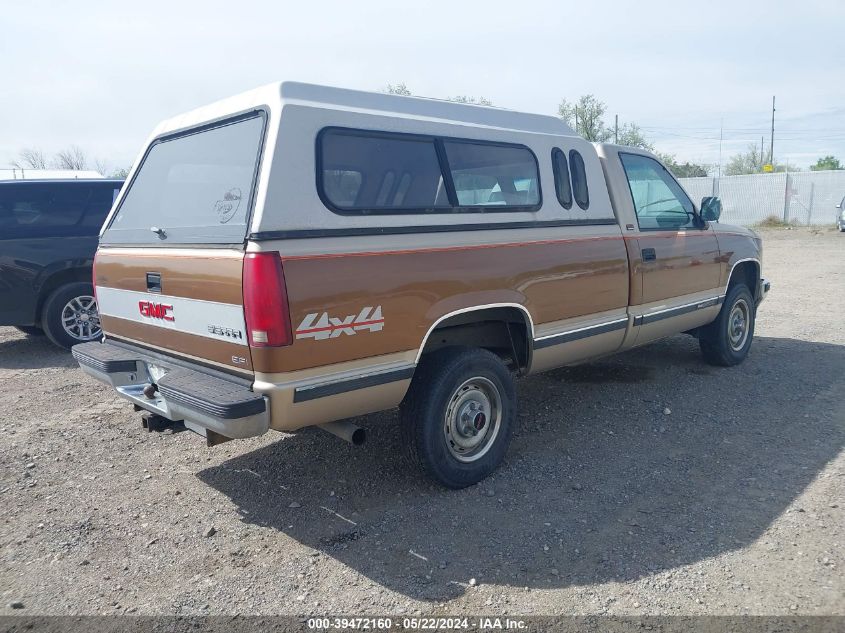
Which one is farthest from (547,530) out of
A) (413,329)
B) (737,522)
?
(413,329)

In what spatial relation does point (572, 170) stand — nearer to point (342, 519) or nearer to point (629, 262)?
point (629, 262)

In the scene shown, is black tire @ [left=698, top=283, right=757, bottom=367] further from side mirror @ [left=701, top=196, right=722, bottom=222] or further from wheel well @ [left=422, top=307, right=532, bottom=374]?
wheel well @ [left=422, top=307, right=532, bottom=374]

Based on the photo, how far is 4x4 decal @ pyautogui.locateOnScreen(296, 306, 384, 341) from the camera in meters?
3.13

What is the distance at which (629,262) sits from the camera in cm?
506

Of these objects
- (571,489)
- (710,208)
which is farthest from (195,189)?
(710,208)

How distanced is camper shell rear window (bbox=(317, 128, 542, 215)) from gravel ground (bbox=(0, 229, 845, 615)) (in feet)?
5.64

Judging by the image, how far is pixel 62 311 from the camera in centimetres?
742

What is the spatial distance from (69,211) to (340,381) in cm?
587

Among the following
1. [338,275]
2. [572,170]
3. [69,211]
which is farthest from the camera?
[69,211]

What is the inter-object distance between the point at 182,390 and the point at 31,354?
5.65 meters

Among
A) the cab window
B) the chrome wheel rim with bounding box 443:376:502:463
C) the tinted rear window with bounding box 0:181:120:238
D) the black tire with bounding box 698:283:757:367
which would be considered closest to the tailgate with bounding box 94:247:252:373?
the chrome wheel rim with bounding box 443:376:502:463

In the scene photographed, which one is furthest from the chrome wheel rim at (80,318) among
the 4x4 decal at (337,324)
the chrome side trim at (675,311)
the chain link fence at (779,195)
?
the chain link fence at (779,195)

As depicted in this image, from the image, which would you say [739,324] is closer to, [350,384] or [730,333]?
[730,333]

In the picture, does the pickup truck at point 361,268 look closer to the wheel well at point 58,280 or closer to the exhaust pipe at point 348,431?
the exhaust pipe at point 348,431
